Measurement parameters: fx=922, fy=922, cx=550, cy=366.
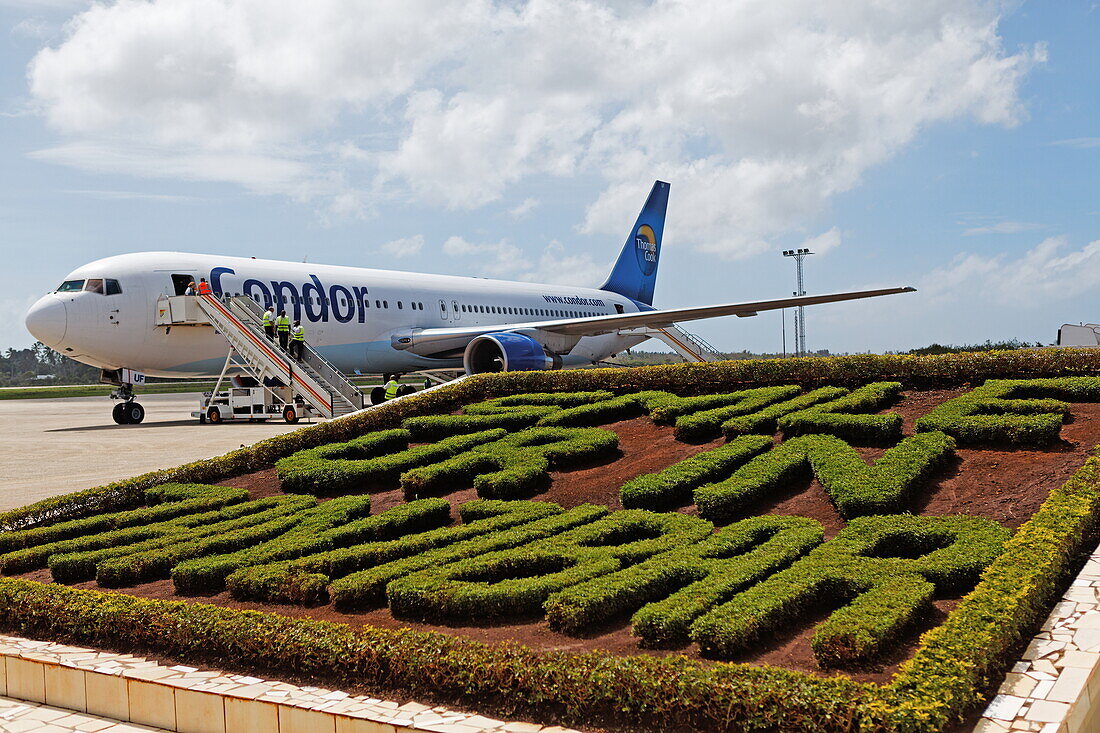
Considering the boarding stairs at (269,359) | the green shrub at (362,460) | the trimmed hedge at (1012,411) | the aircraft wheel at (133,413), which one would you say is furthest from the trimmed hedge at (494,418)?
the aircraft wheel at (133,413)

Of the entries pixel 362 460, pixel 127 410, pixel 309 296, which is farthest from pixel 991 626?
pixel 127 410

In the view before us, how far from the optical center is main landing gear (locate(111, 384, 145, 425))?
22.2 metres

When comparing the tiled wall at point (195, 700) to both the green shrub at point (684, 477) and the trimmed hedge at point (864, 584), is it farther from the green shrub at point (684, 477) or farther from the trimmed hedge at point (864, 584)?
the green shrub at point (684, 477)

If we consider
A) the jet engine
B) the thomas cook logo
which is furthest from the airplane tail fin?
the jet engine

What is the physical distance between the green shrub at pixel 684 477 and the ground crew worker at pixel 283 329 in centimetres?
1407

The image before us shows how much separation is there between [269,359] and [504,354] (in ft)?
17.5

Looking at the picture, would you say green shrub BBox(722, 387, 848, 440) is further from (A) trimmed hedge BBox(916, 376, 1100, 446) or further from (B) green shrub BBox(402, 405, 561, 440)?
(B) green shrub BBox(402, 405, 561, 440)

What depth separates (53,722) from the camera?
4.57m

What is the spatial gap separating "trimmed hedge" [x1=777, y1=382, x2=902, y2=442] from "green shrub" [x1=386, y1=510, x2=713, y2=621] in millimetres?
2264

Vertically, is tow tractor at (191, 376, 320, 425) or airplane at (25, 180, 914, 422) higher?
airplane at (25, 180, 914, 422)

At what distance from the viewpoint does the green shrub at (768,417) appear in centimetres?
862

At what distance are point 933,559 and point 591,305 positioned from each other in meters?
31.7

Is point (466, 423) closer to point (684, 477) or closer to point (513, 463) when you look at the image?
point (513, 463)

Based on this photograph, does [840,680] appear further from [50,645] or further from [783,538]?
[50,645]
